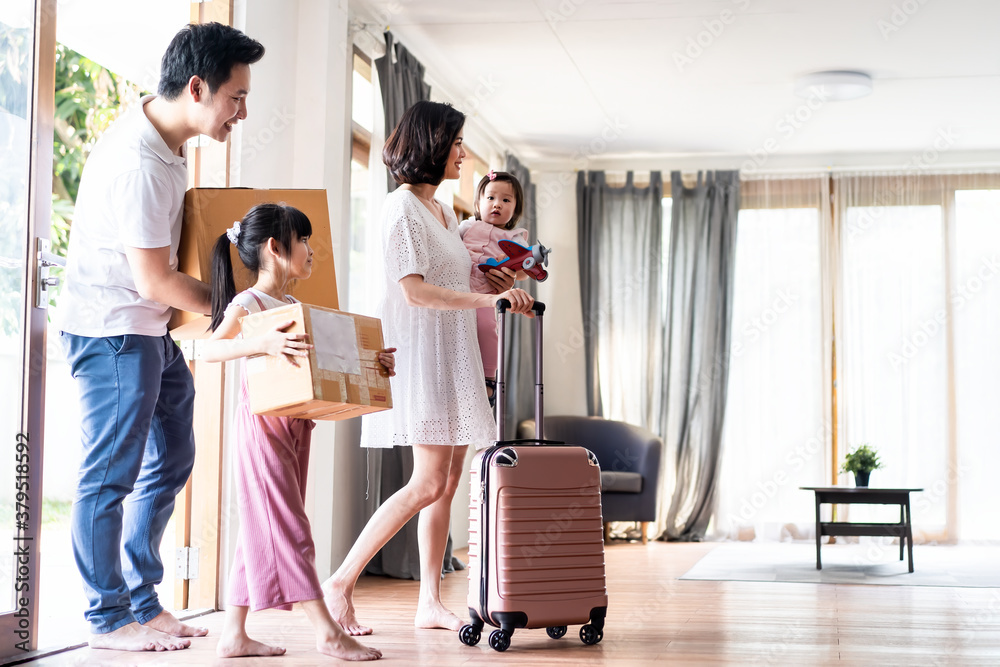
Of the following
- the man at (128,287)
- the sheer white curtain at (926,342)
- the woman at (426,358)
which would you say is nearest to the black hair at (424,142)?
the woman at (426,358)

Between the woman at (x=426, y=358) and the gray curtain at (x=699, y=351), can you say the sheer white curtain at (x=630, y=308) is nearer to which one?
the gray curtain at (x=699, y=351)

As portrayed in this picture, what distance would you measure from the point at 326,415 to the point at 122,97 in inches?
172

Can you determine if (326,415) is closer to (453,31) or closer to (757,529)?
(453,31)

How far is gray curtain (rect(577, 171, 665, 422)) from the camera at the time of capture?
6973 mm

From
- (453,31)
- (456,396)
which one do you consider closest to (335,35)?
(453,31)

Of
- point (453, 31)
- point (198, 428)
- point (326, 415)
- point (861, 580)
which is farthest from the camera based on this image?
point (453, 31)

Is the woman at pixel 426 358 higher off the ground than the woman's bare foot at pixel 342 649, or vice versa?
the woman at pixel 426 358

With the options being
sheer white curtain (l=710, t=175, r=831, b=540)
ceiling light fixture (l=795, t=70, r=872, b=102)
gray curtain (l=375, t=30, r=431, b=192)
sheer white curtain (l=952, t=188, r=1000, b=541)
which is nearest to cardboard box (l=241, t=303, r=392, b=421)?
gray curtain (l=375, t=30, r=431, b=192)

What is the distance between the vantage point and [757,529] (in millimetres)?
6742

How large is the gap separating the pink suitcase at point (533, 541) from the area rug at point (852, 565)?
2031 millimetres

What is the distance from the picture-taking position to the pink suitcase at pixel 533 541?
2324 mm

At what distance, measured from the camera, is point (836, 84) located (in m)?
5.36

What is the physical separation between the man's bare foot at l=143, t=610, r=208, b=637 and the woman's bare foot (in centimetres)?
47

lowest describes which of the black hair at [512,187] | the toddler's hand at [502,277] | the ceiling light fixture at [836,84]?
the toddler's hand at [502,277]
